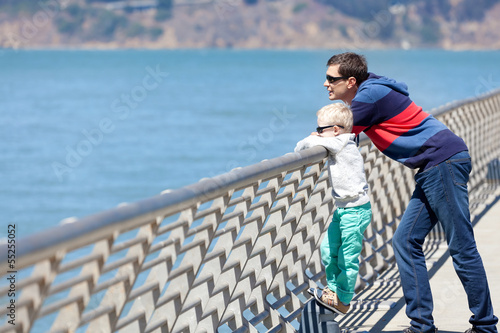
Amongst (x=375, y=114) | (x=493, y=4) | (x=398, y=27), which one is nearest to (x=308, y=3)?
(x=398, y=27)

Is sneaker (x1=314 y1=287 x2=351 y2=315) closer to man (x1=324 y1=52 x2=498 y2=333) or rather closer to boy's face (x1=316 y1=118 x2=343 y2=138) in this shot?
man (x1=324 y1=52 x2=498 y2=333)

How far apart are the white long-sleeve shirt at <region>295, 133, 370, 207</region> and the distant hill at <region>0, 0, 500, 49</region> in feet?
536

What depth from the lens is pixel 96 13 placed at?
6786 inches

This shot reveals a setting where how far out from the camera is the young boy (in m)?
4.10

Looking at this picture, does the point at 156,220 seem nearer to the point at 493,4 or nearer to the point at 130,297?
the point at 130,297

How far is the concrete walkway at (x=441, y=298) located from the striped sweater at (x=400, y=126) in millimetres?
1070

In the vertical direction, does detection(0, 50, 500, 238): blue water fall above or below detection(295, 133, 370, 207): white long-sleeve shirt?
above

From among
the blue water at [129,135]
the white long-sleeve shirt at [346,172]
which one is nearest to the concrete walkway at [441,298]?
the white long-sleeve shirt at [346,172]

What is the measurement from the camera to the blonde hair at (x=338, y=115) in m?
4.10

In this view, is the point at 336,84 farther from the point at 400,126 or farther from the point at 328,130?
the point at 400,126

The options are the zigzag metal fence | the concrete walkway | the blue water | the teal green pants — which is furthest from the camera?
the blue water

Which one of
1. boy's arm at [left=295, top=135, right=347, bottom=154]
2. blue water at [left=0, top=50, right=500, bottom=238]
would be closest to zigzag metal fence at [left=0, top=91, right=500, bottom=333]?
→ boy's arm at [left=295, top=135, right=347, bottom=154]

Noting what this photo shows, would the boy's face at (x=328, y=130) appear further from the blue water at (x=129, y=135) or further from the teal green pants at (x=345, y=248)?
the blue water at (x=129, y=135)

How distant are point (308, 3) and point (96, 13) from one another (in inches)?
1568
